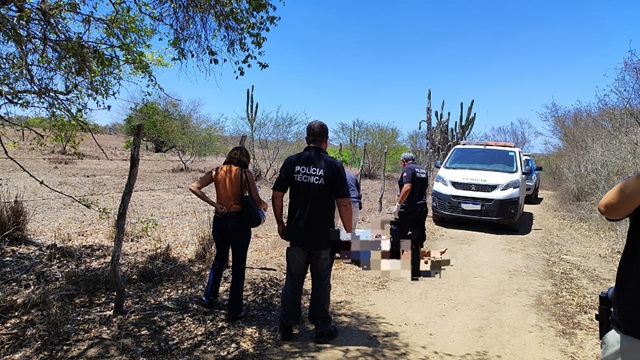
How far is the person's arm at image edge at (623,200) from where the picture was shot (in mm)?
1896

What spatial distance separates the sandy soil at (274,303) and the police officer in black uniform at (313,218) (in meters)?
0.32

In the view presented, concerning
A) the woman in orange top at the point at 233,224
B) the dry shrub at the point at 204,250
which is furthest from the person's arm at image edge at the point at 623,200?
the dry shrub at the point at 204,250

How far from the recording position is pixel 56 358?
324 cm

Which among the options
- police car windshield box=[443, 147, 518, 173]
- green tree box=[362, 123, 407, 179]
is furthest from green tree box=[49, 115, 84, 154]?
green tree box=[362, 123, 407, 179]

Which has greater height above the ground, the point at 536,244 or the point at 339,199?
the point at 339,199

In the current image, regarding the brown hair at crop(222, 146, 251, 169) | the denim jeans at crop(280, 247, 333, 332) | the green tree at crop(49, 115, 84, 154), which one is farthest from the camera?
the green tree at crop(49, 115, 84, 154)

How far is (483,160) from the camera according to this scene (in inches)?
400

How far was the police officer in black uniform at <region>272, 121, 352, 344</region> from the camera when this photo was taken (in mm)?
3555

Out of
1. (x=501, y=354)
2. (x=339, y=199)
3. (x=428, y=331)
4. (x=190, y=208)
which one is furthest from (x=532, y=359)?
(x=190, y=208)

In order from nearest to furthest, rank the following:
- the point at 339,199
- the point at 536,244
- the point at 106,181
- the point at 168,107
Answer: the point at 339,199 → the point at 536,244 → the point at 106,181 → the point at 168,107

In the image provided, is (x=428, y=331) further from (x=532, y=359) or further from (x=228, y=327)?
(x=228, y=327)

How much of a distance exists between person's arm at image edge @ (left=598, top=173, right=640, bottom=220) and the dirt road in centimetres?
215

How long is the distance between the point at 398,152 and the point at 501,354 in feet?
77.0

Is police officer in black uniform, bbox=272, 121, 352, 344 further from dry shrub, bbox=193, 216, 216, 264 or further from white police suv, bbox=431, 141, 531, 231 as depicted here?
white police suv, bbox=431, 141, 531, 231
